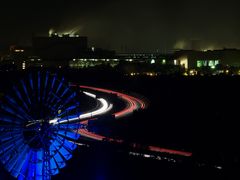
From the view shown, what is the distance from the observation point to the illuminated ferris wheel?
9422mm

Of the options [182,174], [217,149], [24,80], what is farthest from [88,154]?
[217,149]

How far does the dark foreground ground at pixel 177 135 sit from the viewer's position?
12500mm

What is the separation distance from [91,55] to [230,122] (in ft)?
231

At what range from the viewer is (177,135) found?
18.9 metres

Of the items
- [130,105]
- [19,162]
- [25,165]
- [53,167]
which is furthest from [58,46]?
[19,162]

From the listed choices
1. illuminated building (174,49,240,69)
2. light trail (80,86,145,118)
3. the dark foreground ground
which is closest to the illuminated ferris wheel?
the dark foreground ground

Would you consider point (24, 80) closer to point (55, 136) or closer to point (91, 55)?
point (55, 136)

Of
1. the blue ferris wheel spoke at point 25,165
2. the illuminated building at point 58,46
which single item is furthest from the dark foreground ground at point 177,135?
the illuminated building at point 58,46

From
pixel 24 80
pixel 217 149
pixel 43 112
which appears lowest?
pixel 217 149

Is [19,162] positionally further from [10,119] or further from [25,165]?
[10,119]

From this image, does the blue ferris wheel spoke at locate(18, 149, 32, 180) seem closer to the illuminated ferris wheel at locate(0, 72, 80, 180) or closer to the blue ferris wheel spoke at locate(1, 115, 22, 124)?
the illuminated ferris wheel at locate(0, 72, 80, 180)

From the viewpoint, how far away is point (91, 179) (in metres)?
12.3

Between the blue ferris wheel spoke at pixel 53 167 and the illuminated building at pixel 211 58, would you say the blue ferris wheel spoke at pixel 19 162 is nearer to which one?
the blue ferris wheel spoke at pixel 53 167

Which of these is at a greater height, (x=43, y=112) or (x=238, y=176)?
(x=43, y=112)
